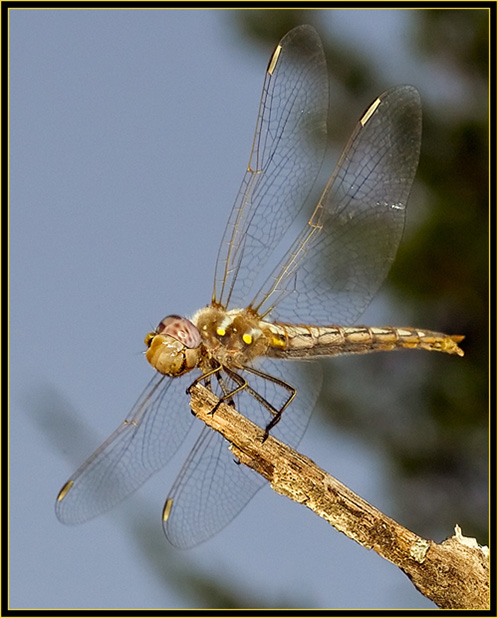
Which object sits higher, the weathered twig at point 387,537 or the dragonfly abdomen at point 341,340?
the dragonfly abdomen at point 341,340

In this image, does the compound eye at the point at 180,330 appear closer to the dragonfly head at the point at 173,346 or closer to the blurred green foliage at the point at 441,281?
the dragonfly head at the point at 173,346

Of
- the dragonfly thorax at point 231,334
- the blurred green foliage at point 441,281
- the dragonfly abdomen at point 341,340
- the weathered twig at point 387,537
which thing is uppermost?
the blurred green foliage at point 441,281

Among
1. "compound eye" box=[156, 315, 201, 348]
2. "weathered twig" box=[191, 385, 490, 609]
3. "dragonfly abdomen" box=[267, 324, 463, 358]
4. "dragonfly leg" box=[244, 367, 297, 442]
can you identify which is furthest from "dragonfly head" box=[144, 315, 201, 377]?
"weathered twig" box=[191, 385, 490, 609]

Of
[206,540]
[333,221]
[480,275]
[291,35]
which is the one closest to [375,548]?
[206,540]

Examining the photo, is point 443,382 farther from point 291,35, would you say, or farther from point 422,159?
point 291,35

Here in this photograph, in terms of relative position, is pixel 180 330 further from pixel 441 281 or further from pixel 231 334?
pixel 441 281

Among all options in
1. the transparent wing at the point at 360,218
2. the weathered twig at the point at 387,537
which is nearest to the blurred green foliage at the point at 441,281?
the transparent wing at the point at 360,218
